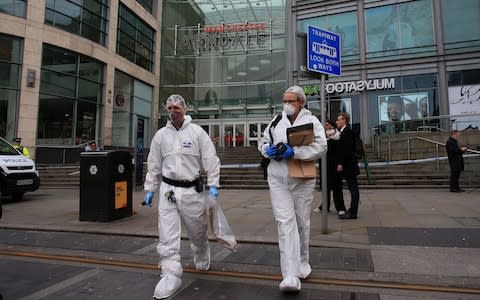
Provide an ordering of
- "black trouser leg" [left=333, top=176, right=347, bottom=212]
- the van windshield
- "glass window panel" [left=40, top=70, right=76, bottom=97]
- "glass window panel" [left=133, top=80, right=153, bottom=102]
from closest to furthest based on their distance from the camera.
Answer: "black trouser leg" [left=333, top=176, right=347, bottom=212], the van windshield, "glass window panel" [left=40, top=70, right=76, bottom=97], "glass window panel" [left=133, top=80, right=153, bottom=102]

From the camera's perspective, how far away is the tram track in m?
3.65

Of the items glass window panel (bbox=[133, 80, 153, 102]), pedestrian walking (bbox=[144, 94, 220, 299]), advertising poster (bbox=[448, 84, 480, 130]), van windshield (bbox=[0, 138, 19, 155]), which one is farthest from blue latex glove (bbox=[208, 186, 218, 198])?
glass window panel (bbox=[133, 80, 153, 102])

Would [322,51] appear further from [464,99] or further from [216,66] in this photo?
[216,66]

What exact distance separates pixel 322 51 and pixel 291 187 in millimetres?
3243

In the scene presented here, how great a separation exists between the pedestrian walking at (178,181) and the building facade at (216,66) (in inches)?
386

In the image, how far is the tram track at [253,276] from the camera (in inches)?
144

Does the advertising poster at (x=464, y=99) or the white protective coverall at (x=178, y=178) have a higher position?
the advertising poster at (x=464, y=99)

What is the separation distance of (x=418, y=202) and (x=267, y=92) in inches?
789

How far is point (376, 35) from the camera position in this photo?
23641 mm

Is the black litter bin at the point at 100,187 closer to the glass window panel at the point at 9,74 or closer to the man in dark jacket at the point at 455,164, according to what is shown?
the man in dark jacket at the point at 455,164

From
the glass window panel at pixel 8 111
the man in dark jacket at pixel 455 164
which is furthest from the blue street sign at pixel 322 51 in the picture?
the glass window panel at pixel 8 111

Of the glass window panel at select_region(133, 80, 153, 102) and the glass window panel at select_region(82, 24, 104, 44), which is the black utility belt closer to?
the glass window panel at select_region(82, 24, 104, 44)

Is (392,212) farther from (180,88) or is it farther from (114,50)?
(180,88)

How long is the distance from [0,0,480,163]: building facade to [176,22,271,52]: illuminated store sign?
83 mm
